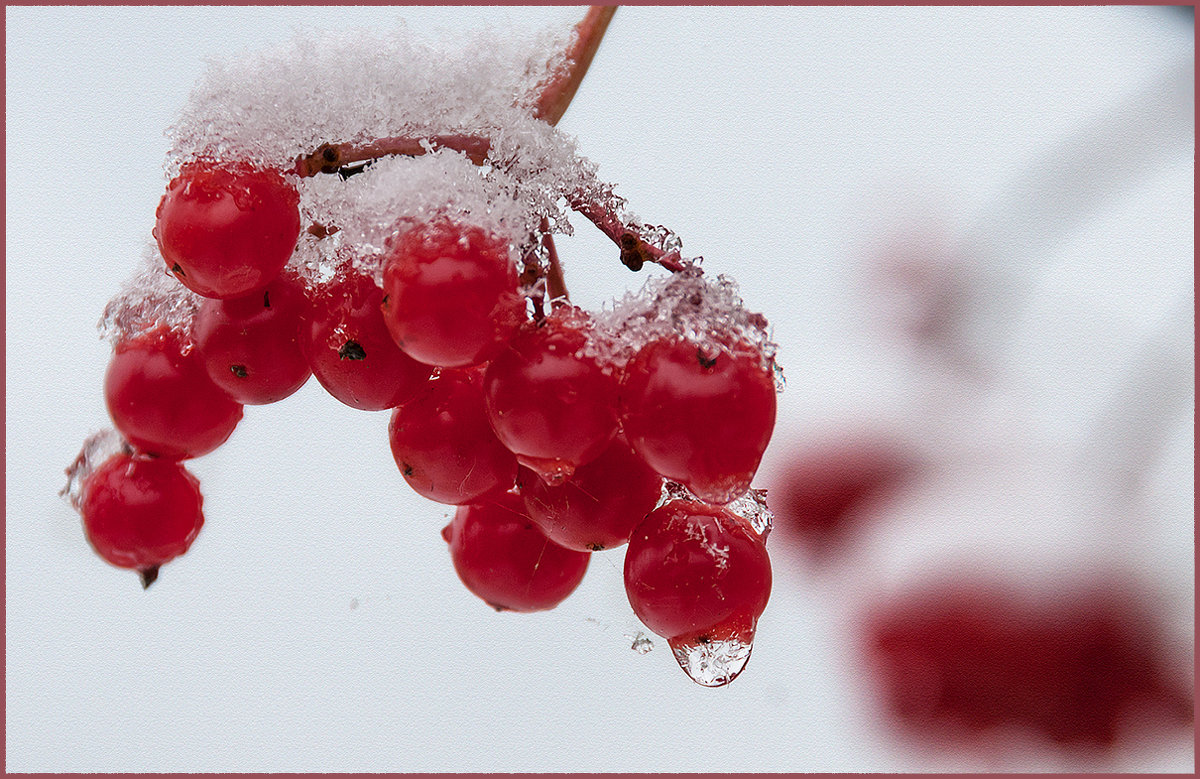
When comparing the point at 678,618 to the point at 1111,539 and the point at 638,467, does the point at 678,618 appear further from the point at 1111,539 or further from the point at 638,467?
the point at 1111,539

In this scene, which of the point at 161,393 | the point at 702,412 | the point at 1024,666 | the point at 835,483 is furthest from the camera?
the point at 835,483

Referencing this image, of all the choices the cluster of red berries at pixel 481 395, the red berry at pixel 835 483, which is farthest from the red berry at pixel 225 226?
the red berry at pixel 835 483

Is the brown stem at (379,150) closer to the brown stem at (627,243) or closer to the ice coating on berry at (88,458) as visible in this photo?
the brown stem at (627,243)

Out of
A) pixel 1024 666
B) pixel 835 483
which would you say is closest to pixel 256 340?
pixel 835 483

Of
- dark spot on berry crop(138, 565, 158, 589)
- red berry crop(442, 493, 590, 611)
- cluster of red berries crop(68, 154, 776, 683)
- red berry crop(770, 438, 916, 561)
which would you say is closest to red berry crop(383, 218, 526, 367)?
cluster of red berries crop(68, 154, 776, 683)

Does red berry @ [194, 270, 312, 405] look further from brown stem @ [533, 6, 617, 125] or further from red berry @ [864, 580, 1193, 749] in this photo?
red berry @ [864, 580, 1193, 749]

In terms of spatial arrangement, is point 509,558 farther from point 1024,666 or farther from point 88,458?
point 1024,666

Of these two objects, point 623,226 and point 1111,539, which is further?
point 1111,539

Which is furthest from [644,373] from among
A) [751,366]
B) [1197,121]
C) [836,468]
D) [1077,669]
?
[1077,669]
